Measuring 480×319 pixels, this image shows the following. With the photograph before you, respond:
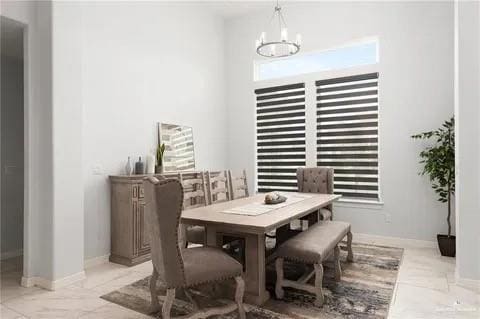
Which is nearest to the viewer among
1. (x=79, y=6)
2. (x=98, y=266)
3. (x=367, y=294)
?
(x=367, y=294)

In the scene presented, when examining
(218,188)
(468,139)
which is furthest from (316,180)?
(468,139)

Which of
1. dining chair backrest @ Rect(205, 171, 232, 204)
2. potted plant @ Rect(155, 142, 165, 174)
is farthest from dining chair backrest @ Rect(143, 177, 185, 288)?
potted plant @ Rect(155, 142, 165, 174)

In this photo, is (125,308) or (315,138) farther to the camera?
(315,138)

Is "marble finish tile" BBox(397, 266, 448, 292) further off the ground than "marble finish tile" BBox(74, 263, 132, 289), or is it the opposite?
"marble finish tile" BBox(397, 266, 448, 292)

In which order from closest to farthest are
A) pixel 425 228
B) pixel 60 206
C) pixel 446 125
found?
pixel 60 206
pixel 446 125
pixel 425 228

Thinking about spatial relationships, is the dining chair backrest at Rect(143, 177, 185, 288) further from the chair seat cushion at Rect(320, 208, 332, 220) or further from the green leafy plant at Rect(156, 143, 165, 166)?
the chair seat cushion at Rect(320, 208, 332, 220)

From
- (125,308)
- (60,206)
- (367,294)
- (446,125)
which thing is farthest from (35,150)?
(446,125)

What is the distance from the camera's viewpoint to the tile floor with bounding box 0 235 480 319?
8.05 ft

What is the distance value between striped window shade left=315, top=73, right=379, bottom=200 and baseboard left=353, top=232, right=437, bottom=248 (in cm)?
57

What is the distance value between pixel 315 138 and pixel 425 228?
1988mm

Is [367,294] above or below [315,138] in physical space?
below

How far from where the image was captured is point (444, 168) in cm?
381

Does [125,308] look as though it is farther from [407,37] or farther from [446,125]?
[407,37]

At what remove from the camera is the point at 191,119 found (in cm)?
514
